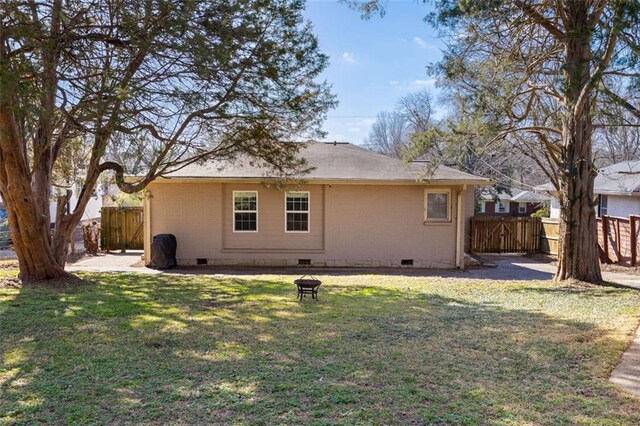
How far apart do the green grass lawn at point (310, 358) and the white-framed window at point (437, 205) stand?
20.5 ft

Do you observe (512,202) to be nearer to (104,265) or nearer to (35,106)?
(104,265)

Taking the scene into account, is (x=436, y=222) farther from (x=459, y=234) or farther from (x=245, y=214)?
(x=245, y=214)

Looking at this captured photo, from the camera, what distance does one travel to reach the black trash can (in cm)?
1379

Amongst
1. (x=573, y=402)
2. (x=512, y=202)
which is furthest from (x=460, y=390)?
(x=512, y=202)

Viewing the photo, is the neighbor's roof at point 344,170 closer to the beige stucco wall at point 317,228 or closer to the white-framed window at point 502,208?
the beige stucco wall at point 317,228

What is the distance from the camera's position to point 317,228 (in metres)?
14.7

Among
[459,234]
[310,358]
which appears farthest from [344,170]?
[310,358]

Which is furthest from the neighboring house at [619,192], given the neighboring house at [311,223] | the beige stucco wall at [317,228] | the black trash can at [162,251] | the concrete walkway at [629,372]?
the black trash can at [162,251]

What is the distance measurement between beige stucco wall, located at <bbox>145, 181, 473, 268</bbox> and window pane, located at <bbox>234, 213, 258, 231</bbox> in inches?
7.2

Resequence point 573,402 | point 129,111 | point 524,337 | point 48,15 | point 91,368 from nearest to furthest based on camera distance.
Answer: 1. point 573,402
2. point 91,368
3. point 524,337
4. point 48,15
5. point 129,111

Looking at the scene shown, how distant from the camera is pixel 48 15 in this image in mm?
6625

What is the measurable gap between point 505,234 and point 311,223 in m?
8.95

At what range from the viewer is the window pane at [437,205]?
14.7 m

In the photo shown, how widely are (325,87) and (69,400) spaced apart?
7.81m
